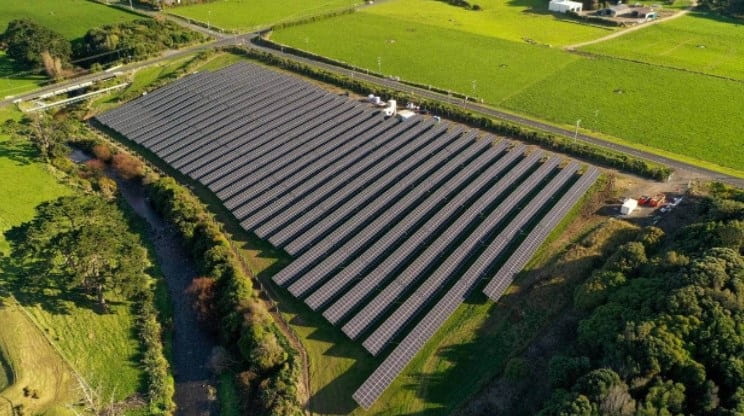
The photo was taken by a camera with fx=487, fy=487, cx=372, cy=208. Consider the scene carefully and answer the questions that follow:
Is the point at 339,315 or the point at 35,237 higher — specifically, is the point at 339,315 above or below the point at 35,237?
below

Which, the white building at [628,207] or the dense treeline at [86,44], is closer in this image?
the white building at [628,207]

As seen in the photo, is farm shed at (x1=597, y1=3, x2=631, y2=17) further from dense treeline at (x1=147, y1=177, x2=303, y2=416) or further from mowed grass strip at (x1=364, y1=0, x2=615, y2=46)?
dense treeline at (x1=147, y1=177, x2=303, y2=416)

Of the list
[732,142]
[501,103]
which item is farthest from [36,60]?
[732,142]

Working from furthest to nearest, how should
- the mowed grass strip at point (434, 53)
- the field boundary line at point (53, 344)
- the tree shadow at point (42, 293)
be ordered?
the mowed grass strip at point (434, 53), the tree shadow at point (42, 293), the field boundary line at point (53, 344)

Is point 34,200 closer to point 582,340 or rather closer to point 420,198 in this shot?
point 420,198

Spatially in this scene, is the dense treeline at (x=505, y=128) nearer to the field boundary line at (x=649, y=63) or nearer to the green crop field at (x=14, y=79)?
the field boundary line at (x=649, y=63)

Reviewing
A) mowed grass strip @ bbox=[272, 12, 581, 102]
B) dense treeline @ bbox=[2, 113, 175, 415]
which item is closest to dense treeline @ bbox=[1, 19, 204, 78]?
mowed grass strip @ bbox=[272, 12, 581, 102]

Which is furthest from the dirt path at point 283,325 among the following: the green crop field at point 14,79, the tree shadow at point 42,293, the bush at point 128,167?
the green crop field at point 14,79
